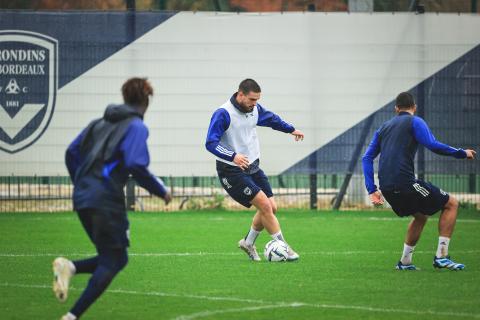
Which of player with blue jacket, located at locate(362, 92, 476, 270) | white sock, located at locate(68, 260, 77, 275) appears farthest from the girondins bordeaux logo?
white sock, located at locate(68, 260, 77, 275)

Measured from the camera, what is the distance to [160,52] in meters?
21.5

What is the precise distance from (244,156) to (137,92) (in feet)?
15.7

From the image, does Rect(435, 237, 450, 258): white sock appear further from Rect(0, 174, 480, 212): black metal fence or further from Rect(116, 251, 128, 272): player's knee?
Rect(0, 174, 480, 212): black metal fence

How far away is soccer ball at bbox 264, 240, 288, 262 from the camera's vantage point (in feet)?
44.6

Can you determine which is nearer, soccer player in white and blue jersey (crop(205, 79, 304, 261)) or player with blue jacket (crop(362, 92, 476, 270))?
player with blue jacket (crop(362, 92, 476, 270))

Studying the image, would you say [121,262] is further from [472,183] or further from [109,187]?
[472,183]

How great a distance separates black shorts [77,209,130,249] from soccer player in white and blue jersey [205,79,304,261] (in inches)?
188

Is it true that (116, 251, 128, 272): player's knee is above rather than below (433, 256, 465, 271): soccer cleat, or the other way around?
above

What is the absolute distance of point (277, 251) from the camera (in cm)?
1362

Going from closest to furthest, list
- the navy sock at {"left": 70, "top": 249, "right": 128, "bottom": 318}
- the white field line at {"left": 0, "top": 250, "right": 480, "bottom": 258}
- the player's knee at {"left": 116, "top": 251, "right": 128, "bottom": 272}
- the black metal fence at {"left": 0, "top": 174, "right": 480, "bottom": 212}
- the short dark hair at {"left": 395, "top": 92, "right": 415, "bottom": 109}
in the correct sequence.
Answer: the navy sock at {"left": 70, "top": 249, "right": 128, "bottom": 318} → the player's knee at {"left": 116, "top": 251, "right": 128, "bottom": 272} → the short dark hair at {"left": 395, "top": 92, "right": 415, "bottom": 109} → the white field line at {"left": 0, "top": 250, "right": 480, "bottom": 258} → the black metal fence at {"left": 0, "top": 174, "right": 480, "bottom": 212}

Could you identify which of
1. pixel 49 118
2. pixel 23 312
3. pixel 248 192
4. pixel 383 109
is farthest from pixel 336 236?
pixel 23 312

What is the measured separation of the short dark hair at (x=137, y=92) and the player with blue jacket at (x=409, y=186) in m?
4.47

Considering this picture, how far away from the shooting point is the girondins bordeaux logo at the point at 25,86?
21.1 m

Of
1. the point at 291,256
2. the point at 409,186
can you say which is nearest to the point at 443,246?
the point at 409,186
